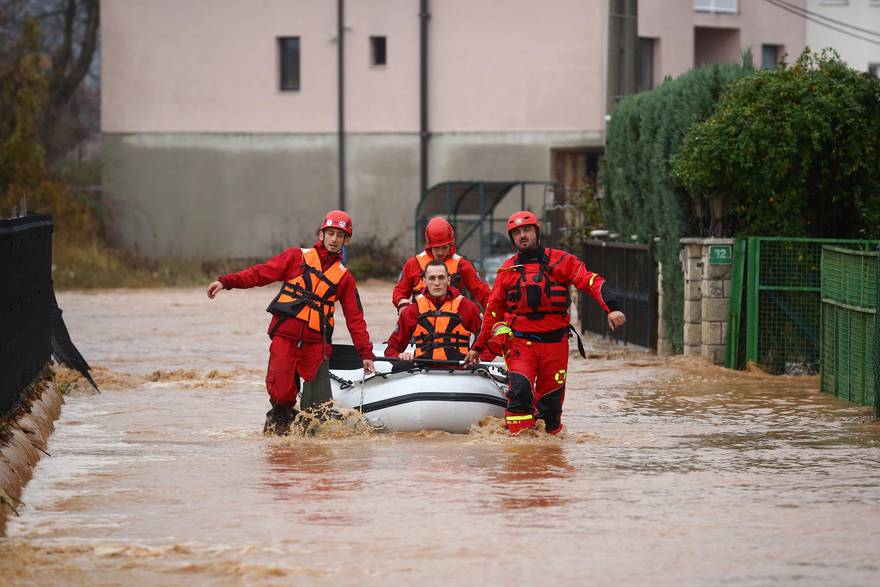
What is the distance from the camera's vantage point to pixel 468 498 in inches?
431

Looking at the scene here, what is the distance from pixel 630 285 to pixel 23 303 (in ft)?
33.8

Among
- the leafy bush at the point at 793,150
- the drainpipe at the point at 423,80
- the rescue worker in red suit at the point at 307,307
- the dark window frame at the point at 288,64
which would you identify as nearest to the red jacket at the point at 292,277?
the rescue worker in red suit at the point at 307,307

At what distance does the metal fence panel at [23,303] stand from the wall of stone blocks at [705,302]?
7.40 metres

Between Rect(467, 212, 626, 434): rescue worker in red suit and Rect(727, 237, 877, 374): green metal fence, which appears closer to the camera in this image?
Rect(467, 212, 626, 434): rescue worker in red suit

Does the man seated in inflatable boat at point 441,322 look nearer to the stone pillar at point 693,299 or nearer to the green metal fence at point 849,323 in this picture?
the green metal fence at point 849,323

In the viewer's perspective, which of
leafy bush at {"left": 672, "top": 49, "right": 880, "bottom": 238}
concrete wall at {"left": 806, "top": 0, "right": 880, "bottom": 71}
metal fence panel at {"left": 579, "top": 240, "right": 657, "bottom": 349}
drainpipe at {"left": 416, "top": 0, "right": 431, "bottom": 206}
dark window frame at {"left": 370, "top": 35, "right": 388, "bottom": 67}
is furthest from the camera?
concrete wall at {"left": 806, "top": 0, "right": 880, "bottom": 71}

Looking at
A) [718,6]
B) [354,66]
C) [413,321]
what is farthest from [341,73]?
[413,321]

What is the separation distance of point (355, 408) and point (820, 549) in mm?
5825

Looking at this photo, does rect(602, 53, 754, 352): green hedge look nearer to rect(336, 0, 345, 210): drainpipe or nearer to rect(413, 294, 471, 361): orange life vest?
rect(413, 294, 471, 361): orange life vest

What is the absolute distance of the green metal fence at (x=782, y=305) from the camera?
1903 cm

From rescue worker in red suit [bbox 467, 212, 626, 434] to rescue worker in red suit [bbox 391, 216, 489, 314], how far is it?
1481mm

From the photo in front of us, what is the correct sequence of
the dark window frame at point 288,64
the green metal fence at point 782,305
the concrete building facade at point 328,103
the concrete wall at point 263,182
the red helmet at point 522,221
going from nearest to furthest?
the red helmet at point 522,221 → the green metal fence at point 782,305 → the concrete building facade at point 328,103 → the concrete wall at point 263,182 → the dark window frame at point 288,64

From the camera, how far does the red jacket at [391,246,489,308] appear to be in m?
15.3

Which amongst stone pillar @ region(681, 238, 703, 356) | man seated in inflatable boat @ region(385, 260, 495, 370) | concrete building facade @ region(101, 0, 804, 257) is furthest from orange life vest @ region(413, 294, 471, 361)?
concrete building facade @ region(101, 0, 804, 257)
